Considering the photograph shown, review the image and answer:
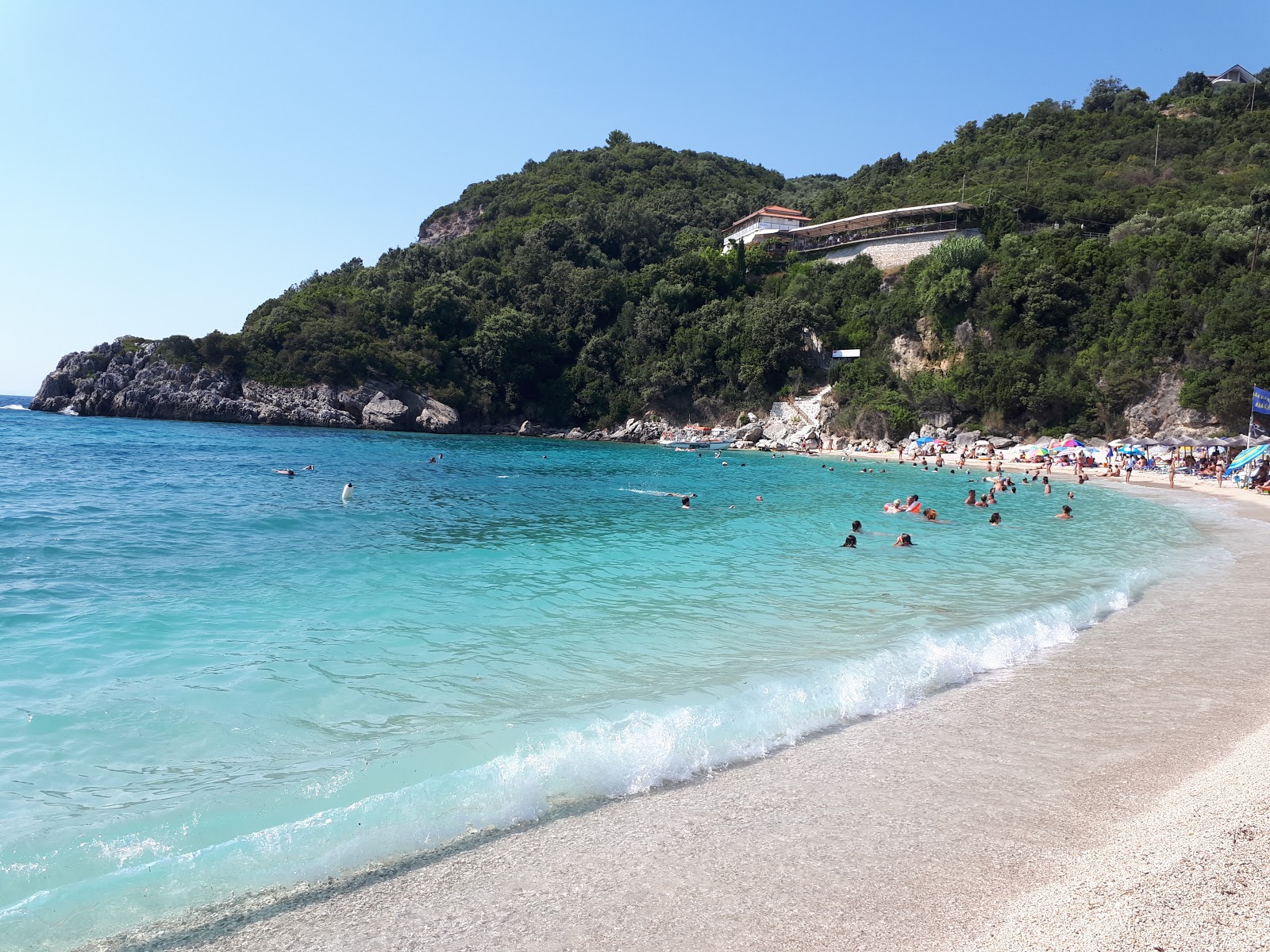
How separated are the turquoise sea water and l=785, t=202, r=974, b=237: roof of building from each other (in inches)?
1816

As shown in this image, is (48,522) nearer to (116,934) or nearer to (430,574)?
(430,574)

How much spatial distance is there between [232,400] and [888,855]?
70.2 metres

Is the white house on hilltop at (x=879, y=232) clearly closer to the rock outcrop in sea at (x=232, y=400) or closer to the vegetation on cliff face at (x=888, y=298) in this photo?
the vegetation on cliff face at (x=888, y=298)

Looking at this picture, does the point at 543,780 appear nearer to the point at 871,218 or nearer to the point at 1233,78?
the point at 871,218

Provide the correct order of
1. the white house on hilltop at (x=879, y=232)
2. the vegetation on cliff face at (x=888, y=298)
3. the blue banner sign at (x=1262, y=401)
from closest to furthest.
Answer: the blue banner sign at (x=1262, y=401) → the vegetation on cliff face at (x=888, y=298) → the white house on hilltop at (x=879, y=232)

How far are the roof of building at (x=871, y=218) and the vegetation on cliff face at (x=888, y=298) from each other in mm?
2905

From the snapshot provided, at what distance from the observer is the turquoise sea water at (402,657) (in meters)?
4.77

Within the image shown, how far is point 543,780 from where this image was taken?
5492mm

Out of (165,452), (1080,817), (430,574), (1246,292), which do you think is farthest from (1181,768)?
(1246,292)

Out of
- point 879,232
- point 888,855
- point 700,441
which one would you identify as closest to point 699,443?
point 700,441

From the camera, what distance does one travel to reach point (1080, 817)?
488 cm

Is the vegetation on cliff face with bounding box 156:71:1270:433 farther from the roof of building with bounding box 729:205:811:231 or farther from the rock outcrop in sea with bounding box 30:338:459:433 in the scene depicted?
the roof of building with bounding box 729:205:811:231

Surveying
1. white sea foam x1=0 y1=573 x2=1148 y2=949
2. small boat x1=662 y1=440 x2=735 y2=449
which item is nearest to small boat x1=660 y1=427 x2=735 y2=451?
small boat x1=662 y1=440 x2=735 y2=449

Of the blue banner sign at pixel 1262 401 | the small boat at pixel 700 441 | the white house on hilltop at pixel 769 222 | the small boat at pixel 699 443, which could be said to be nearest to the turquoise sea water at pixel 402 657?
the blue banner sign at pixel 1262 401
